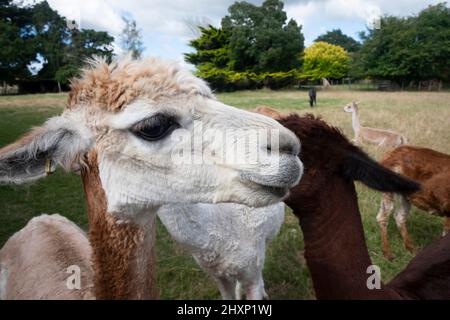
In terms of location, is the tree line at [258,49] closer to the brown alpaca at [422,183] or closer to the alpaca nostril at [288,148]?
the alpaca nostril at [288,148]

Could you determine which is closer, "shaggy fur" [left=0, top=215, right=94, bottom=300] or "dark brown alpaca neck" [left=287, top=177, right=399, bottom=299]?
"dark brown alpaca neck" [left=287, top=177, right=399, bottom=299]

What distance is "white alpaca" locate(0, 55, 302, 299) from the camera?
1411 millimetres

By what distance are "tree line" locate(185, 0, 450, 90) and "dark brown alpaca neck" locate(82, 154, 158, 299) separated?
15.8ft

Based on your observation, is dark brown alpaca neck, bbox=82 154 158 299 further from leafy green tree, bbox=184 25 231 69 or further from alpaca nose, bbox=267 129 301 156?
leafy green tree, bbox=184 25 231 69

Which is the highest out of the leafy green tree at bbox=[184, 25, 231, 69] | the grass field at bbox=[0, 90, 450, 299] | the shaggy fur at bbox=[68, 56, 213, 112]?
the leafy green tree at bbox=[184, 25, 231, 69]

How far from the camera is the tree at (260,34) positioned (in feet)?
32.3

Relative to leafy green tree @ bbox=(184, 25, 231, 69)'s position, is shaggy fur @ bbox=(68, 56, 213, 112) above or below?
below

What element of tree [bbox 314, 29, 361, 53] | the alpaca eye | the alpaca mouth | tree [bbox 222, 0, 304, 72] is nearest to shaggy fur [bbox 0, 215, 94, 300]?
the alpaca eye

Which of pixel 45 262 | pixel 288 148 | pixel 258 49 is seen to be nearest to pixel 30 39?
pixel 258 49

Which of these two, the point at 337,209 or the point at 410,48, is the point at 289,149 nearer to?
the point at 337,209

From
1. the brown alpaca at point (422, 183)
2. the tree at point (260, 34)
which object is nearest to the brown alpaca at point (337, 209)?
the brown alpaca at point (422, 183)

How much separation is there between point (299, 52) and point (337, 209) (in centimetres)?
1780

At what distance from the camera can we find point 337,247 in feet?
6.33
